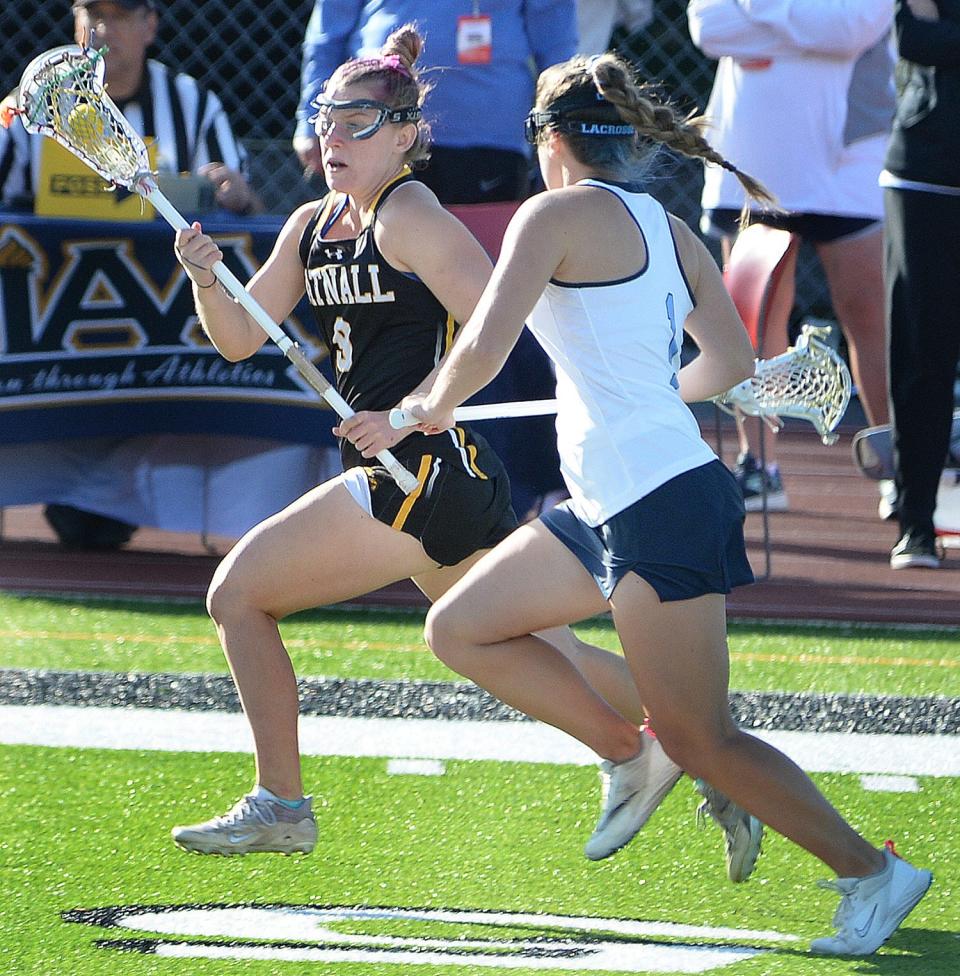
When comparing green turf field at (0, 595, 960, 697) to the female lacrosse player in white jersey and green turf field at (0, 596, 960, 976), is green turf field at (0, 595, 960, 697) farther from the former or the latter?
the female lacrosse player in white jersey

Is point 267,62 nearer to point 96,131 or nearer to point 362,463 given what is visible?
point 96,131

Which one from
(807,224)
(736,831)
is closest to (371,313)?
(736,831)

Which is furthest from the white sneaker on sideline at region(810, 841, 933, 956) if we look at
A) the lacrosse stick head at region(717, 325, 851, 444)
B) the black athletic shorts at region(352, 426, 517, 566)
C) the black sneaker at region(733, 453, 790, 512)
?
the black sneaker at region(733, 453, 790, 512)

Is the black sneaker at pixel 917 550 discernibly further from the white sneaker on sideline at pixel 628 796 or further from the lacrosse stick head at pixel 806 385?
the white sneaker on sideline at pixel 628 796

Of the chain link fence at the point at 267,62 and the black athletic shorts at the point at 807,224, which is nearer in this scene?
the black athletic shorts at the point at 807,224

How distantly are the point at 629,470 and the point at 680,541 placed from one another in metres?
0.16

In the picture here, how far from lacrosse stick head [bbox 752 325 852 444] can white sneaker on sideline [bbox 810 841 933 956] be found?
1268 mm

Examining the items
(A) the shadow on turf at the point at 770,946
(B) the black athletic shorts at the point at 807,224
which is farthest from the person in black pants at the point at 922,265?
(A) the shadow on turf at the point at 770,946

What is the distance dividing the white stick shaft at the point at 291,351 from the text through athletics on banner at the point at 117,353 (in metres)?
2.86

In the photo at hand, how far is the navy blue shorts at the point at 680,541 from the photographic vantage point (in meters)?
3.36

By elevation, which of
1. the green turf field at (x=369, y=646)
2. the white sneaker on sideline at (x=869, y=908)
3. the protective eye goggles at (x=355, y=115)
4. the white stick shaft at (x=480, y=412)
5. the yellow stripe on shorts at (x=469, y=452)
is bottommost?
the green turf field at (x=369, y=646)

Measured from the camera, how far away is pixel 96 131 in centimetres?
389

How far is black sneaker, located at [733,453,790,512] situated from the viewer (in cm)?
776

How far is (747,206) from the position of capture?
391cm
